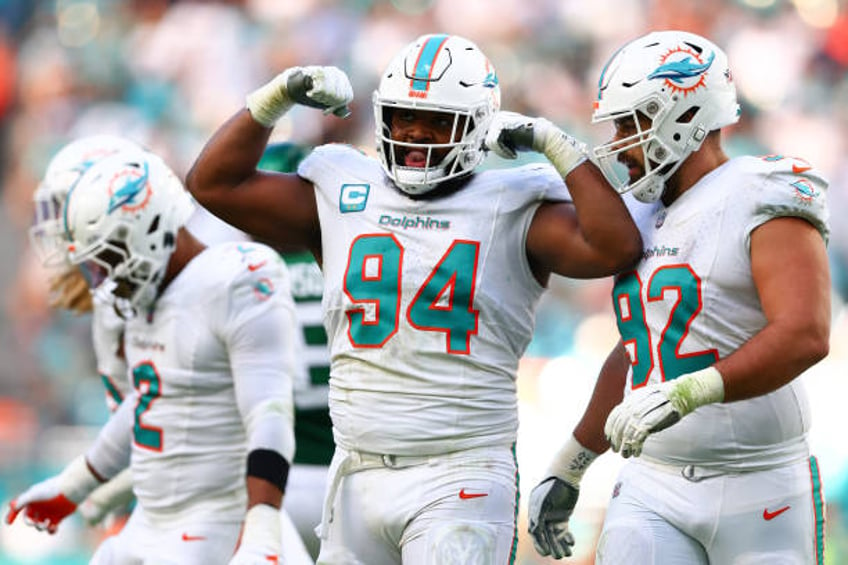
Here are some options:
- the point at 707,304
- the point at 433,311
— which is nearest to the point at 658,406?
the point at 707,304

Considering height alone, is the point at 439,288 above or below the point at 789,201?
below

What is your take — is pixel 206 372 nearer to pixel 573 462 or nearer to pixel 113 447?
pixel 113 447

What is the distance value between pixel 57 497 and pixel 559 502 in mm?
1938

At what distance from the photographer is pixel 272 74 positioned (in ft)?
37.2

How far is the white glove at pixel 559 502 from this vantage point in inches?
165

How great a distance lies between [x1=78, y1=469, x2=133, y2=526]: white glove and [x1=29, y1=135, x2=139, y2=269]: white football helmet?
82cm

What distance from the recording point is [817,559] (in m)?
3.78

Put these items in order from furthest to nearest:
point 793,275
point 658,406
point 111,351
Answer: point 111,351 < point 793,275 < point 658,406

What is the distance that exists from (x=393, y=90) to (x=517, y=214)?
1.50ft

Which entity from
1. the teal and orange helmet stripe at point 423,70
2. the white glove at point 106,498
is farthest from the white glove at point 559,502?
the white glove at point 106,498

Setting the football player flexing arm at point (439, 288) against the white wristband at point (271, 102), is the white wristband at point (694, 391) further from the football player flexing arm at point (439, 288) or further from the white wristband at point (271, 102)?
the white wristband at point (271, 102)

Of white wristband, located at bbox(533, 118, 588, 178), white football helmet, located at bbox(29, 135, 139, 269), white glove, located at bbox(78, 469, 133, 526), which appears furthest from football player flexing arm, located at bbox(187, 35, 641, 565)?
white glove, located at bbox(78, 469, 133, 526)

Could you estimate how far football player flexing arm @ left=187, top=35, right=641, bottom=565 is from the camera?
386 cm

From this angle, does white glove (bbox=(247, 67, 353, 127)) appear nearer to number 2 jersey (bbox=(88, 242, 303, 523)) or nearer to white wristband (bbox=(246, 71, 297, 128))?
white wristband (bbox=(246, 71, 297, 128))
